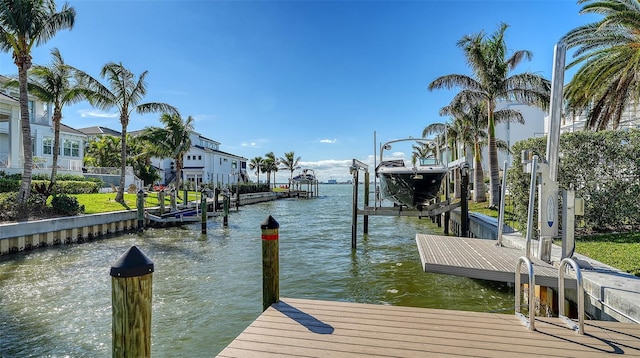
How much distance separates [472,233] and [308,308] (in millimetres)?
12079

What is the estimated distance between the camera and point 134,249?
2947mm

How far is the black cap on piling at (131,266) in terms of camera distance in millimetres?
2783

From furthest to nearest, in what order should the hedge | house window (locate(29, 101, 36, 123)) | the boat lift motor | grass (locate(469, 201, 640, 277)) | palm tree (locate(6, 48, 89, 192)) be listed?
house window (locate(29, 101, 36, 123)), palm tree (locate(6, 48, 89, 192)), the hedge, grass (locate(469, 201, 640, 277)), the boat lift motor

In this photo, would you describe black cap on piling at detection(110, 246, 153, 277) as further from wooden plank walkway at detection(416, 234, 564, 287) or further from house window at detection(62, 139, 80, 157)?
house window at detection(62, 139, 80, 157)

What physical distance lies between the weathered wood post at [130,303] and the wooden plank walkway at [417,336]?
0.91m

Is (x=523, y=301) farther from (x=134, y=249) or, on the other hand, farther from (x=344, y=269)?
(x=134, y=249)

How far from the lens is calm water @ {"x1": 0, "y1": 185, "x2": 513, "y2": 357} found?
6.21 metres

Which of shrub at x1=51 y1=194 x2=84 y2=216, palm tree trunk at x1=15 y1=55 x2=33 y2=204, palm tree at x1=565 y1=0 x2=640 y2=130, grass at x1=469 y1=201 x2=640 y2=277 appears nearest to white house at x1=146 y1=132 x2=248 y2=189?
shrub at x1=51 y1=194 x2=84 y2=216

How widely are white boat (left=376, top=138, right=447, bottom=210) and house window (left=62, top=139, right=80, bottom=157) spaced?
3099 cm

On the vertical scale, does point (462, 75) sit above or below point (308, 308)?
above

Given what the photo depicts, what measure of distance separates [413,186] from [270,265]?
→ 973 centimetres

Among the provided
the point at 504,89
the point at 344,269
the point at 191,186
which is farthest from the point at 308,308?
the point at 191,186

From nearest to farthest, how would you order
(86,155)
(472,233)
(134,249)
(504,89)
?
(134,249) < (472,233) < (504,89) < (86,155)

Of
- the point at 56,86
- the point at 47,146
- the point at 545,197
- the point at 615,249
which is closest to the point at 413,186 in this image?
the point at 615,249
